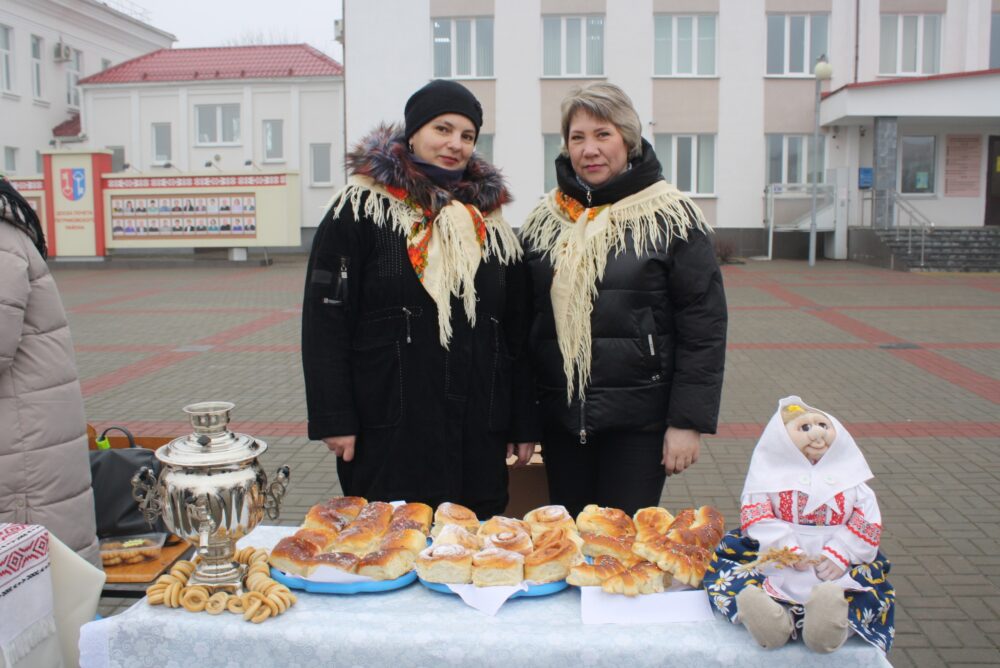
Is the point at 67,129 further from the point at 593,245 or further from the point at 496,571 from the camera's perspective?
the point at 496,571

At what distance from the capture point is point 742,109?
81.4ft

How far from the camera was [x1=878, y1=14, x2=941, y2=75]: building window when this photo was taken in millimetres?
24734

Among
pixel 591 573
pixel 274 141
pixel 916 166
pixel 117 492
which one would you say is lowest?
pixel 117 492

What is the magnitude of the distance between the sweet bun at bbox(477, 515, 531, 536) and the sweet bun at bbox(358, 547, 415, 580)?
0.28 meters

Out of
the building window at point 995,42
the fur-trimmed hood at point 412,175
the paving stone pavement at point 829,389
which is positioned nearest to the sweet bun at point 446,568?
the fur-trimmed hood at point 412,175

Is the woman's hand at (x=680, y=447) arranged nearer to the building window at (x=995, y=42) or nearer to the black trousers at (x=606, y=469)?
the black trousers at (x=606, y=469)

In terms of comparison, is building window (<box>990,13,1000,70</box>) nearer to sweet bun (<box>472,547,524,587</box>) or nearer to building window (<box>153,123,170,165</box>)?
building window (<box>153,123,170,165</box>)

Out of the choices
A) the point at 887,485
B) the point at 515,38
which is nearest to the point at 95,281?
the point at 515,38

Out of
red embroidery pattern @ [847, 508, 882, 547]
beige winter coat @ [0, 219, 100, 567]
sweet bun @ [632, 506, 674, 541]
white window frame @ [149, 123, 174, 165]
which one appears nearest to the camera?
red embroidery pattern @ [847, 508, 882, 547]

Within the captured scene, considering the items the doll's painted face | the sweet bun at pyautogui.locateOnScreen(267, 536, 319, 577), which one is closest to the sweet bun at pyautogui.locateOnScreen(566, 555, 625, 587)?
the doll's painted face

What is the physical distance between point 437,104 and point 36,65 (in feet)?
115

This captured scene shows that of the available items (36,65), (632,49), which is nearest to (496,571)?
(632,49)

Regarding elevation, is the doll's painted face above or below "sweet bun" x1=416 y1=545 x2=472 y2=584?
above

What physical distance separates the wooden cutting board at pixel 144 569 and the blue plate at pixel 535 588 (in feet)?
3.51
